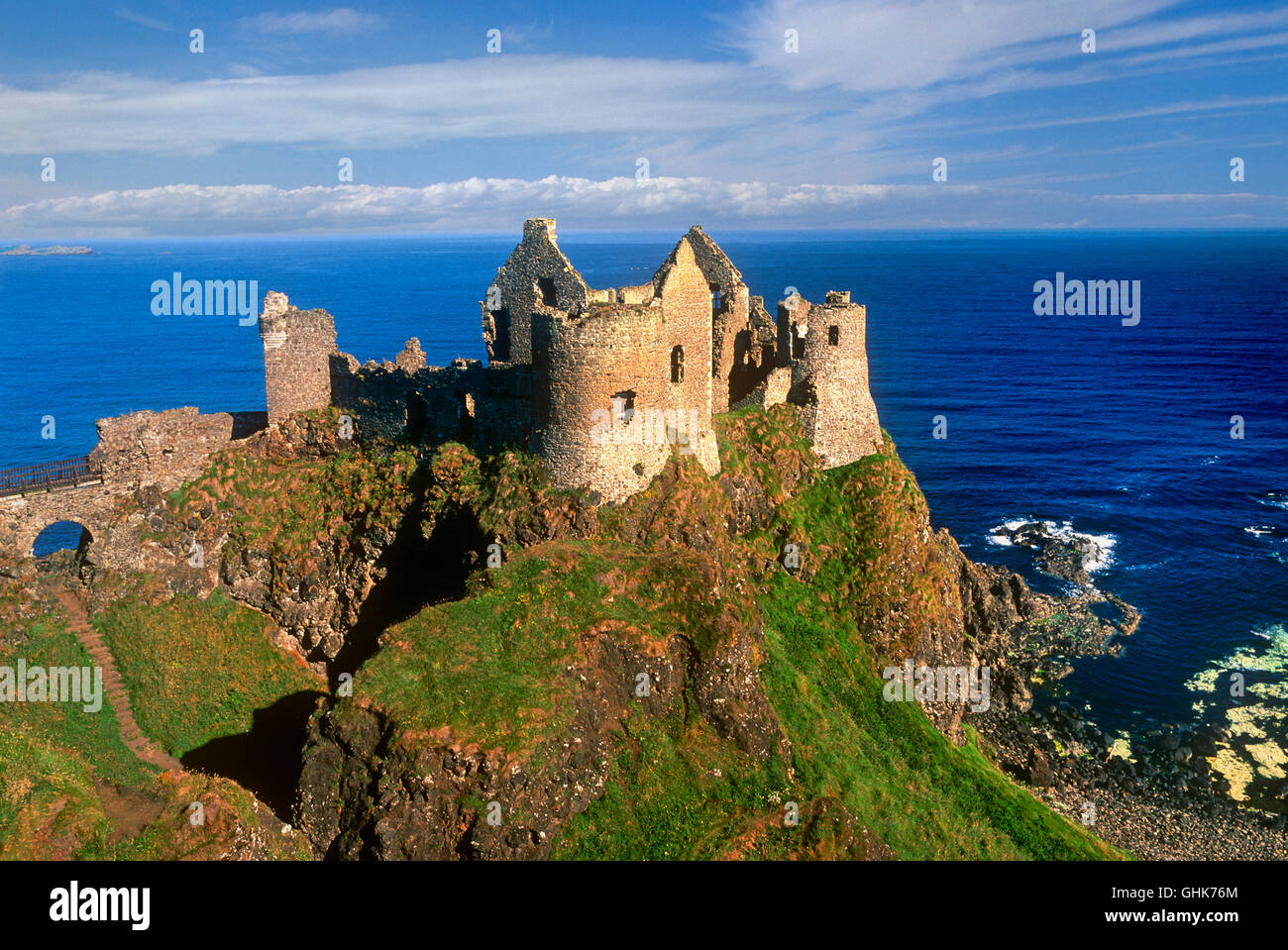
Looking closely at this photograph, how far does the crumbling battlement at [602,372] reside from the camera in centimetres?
3872

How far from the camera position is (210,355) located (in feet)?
497

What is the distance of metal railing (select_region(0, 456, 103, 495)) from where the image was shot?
42.5 metres

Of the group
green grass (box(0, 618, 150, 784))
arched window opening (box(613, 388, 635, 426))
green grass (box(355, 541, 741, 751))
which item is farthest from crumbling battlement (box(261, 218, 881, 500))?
green grass (box(0, 618, 150, 784))

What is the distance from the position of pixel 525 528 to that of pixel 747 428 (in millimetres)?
14442

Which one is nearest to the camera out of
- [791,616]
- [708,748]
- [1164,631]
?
[708,748]

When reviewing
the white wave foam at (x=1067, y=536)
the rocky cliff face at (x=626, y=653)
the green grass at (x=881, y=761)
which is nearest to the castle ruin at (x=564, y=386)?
the rocky cliff face at (x=626, y=653)

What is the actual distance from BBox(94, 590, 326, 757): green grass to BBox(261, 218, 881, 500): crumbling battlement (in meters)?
11.2

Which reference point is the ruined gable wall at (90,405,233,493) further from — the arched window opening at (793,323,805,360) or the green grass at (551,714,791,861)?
the arched window opening at (793,323,805,360)

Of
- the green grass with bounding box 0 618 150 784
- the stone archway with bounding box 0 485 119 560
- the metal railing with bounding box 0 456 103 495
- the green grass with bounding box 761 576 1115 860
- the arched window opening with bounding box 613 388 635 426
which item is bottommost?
the green grass with bounding box 761 576 1115 860

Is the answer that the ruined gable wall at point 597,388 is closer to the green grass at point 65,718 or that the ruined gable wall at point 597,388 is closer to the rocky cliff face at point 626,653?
the rocky cliff face at point 626,653

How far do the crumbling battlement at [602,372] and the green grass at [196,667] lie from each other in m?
11.2

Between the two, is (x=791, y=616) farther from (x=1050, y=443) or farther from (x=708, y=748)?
(x=1050, y=443)
